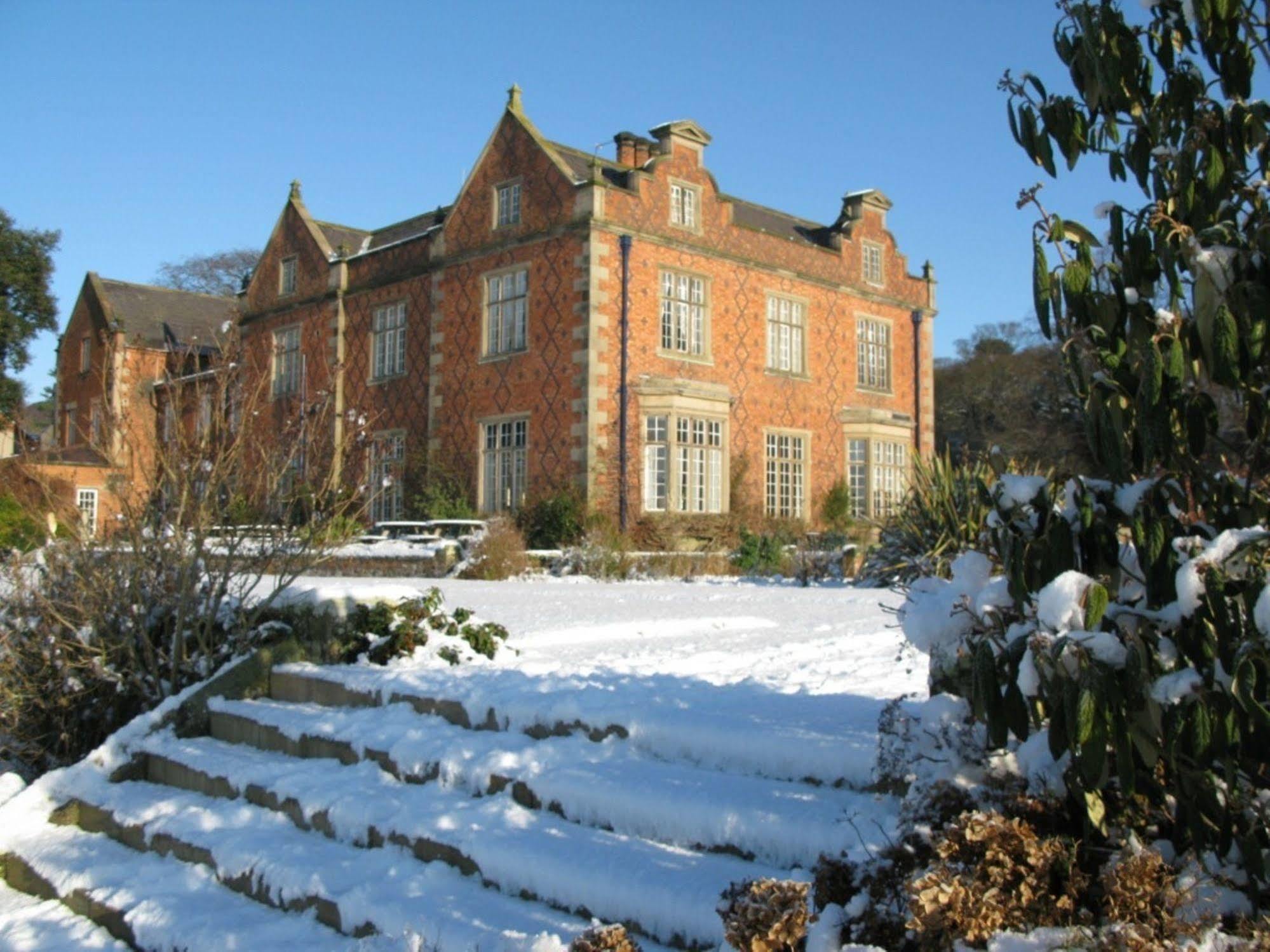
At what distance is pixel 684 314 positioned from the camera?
22.8 meters

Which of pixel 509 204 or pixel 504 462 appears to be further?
pixel 509 204

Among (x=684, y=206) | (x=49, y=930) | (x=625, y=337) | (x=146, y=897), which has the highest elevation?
(x=684, y=206)

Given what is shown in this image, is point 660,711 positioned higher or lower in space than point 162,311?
lower

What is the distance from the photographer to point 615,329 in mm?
21594

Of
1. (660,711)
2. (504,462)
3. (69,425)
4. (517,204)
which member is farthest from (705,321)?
(69,425)

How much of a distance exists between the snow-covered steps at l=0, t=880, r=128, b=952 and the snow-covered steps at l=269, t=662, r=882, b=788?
1809mm

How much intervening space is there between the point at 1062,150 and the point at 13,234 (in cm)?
3627

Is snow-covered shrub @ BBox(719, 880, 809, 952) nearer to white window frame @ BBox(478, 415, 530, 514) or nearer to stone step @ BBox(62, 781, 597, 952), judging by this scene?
stone step @ BBox(62, 781, 597, 952)

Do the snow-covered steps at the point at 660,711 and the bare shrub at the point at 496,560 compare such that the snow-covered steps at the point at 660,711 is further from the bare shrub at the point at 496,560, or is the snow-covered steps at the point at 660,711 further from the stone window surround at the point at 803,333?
the stone window surround at the point at 803,333

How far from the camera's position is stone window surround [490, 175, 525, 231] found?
22625mm

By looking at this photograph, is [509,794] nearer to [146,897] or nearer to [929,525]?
[146,897]

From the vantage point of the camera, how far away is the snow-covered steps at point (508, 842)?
151 inches

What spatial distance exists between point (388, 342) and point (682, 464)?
8.03 m

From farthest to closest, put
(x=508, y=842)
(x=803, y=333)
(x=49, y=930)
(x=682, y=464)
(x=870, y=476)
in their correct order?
(x=870, y=476), (x=803, y=333), (x=682, y=464), (x=49, y=930), (x=508, y=842)
